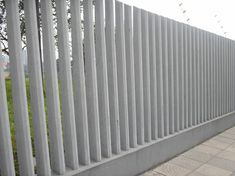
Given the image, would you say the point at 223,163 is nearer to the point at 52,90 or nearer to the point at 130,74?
the point at 130,74

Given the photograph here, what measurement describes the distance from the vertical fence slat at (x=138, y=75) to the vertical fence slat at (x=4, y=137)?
5.82ft

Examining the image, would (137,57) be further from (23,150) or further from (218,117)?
(218,117)

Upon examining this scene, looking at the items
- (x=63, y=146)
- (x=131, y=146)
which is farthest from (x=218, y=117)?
(x=63, y=146)

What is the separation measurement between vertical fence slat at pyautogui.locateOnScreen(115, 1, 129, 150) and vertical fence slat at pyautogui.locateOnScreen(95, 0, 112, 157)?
0.27 metres

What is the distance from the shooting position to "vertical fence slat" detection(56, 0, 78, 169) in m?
2.49

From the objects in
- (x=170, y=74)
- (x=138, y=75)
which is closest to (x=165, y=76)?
(x=170, y=74)

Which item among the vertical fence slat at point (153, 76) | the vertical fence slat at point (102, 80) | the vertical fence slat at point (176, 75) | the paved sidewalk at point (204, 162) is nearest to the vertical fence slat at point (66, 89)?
the vertical fence slat at point (102, 80)

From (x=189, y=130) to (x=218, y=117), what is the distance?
5.17ft

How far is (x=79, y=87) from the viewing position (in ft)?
8.80

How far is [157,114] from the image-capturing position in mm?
3889

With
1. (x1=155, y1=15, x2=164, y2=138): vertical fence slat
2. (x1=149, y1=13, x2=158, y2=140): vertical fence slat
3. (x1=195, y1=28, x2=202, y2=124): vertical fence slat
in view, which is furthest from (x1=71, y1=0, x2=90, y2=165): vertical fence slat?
(x1=195, y1=28, x2=202, y2=124): vertical fence slat

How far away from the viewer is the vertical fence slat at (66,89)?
249cm

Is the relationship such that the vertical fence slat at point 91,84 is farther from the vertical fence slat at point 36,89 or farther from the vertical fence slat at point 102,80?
the vertical fence slat at point 36,89

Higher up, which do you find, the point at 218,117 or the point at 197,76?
the point at 197,76
